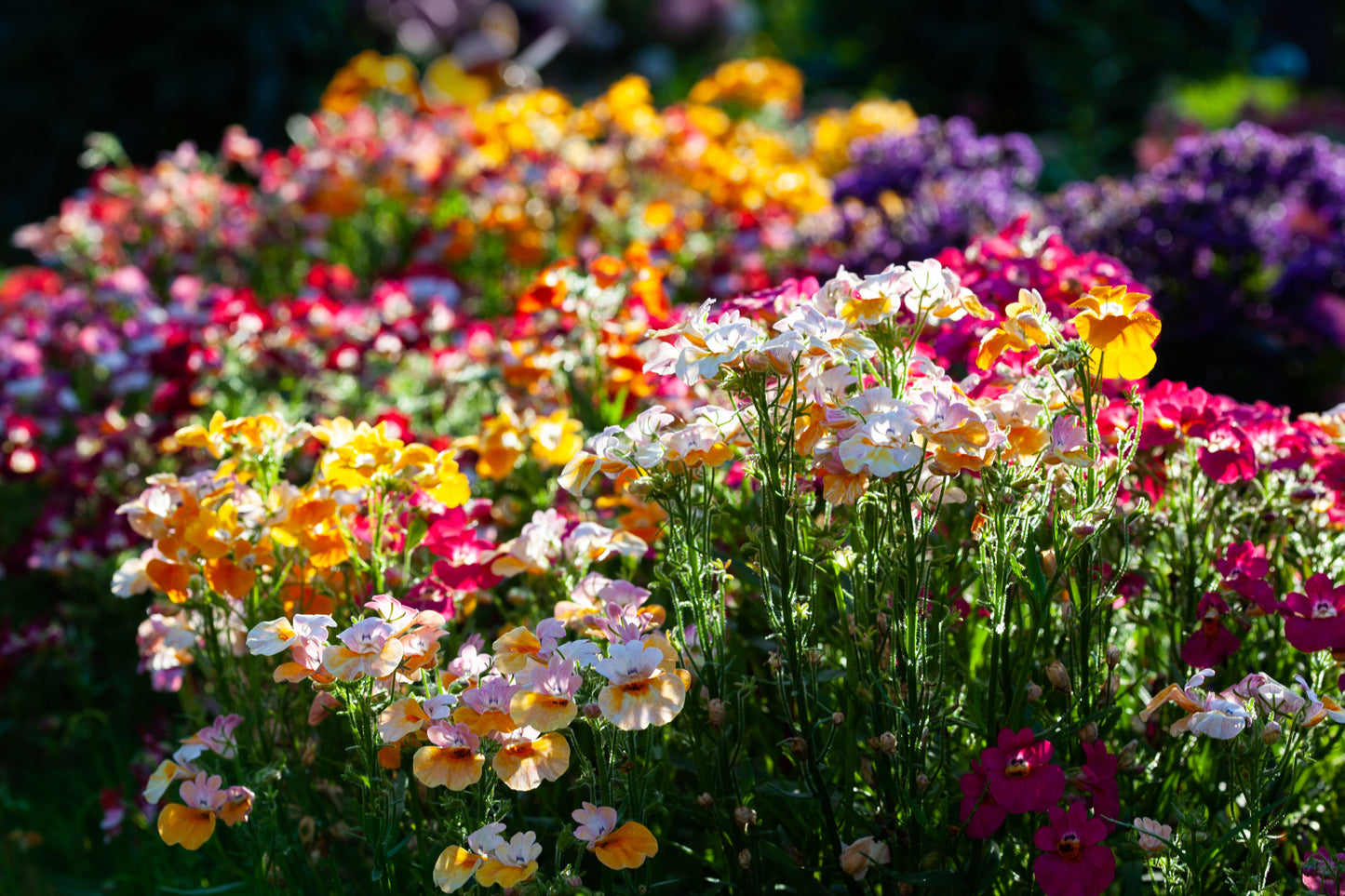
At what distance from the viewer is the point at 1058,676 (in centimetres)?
153

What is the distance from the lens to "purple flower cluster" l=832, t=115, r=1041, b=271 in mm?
3699

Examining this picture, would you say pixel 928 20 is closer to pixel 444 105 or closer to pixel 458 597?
pixel 444 105

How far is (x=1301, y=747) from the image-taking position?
147 centimetres

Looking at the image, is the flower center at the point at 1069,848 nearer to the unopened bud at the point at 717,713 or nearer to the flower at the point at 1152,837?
the flower at the point at 1152,837

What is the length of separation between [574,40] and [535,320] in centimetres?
1184

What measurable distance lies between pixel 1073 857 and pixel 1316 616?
510 millimetres

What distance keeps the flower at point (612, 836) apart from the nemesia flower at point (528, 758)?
6 cm

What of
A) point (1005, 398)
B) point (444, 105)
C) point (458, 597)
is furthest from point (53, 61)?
point (1005, 398)

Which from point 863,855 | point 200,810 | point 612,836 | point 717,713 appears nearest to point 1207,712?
point 863,855

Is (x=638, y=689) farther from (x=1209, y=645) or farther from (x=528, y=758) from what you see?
(x=1209, y=645)

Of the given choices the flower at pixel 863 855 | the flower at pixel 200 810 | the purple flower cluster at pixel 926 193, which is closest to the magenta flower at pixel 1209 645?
the flower at pixel 863 855

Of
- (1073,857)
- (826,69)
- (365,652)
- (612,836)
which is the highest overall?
(826,69)

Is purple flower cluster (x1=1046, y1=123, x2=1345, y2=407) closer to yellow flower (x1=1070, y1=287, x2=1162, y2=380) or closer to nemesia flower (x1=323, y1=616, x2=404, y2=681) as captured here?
yellow flower (x1=1070, y1=287, x2=1162, y2=380)

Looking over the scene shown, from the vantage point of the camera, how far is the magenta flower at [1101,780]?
57.1 inches
